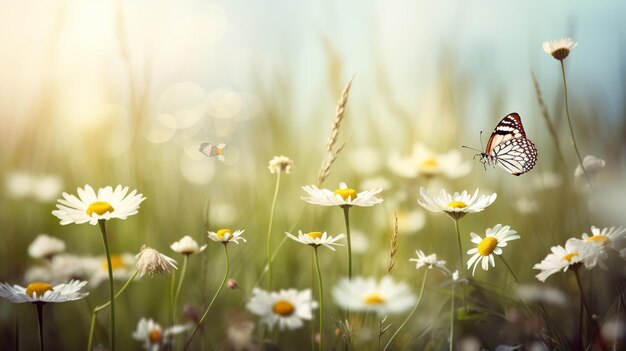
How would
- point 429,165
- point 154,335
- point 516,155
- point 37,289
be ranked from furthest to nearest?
point 429,165, point 516,155, point 154,335, point 37,289

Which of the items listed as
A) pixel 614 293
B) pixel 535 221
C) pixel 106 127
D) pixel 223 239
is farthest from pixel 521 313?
pixel 106 127

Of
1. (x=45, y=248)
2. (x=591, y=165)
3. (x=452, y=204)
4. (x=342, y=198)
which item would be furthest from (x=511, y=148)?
(x=45, y=248)

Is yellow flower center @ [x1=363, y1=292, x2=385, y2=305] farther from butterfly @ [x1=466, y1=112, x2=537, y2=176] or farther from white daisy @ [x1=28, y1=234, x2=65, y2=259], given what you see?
white daisy @ [x1=28, y1=234, x2=65, y2=259]

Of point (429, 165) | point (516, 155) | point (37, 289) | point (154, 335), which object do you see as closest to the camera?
point (37, 289)

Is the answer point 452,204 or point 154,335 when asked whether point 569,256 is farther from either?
point 154,335

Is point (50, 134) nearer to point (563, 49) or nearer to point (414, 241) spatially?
point (414, 241)

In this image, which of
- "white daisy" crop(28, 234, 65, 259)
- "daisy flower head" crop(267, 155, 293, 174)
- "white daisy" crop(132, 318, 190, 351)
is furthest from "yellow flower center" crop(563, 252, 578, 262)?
"white daisy" crop(28, 234, 65, 259)

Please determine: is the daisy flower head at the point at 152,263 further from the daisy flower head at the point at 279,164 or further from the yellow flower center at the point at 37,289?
the daisy flower head at the point at 279,164
